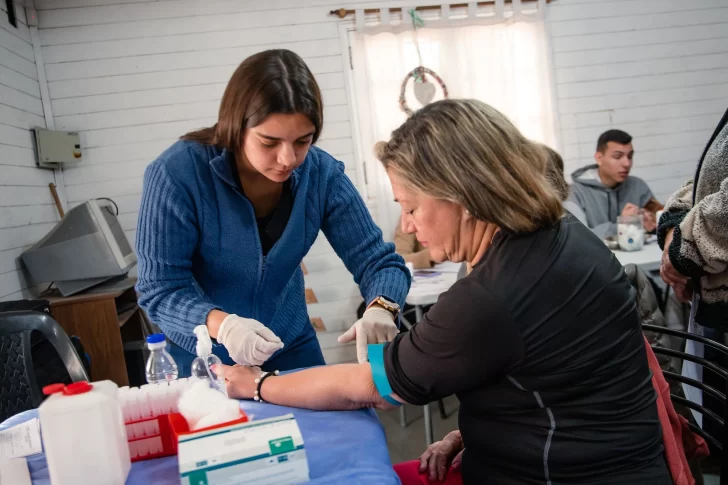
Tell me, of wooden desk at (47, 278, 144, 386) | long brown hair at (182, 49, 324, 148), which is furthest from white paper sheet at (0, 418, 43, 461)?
wooden desk at (47, 278, 144, 386)

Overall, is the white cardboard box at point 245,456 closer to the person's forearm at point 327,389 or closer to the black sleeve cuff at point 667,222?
the person's forearm at point 327,389

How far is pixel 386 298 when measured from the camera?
4.83 feet

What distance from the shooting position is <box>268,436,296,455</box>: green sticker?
0.82 meters

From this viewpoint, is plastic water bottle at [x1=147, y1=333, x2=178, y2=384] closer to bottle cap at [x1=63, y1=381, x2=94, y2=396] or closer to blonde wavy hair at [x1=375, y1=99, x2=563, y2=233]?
bottle cap at [x1=63, y1=381, x2=94, y2=396]

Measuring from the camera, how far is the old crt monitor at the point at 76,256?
9.83 feet

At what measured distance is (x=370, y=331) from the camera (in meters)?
1.36

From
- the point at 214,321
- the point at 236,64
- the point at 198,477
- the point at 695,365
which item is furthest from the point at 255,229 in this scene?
the point at 236,64

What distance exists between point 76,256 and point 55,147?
0.89m

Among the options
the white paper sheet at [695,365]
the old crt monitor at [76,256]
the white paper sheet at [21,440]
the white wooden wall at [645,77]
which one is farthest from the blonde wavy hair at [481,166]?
the white wooden wall at [645,77]

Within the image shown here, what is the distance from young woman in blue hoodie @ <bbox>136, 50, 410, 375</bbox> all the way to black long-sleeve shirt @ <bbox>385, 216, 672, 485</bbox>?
0.43m

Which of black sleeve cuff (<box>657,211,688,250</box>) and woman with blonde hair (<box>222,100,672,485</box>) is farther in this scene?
black sleeve cuff (<box>657,211,688,250</box>)

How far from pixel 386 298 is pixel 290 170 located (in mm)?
415

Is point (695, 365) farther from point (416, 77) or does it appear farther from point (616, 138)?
point (416, 77)

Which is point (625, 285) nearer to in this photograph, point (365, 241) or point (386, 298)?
point (386, 298)
